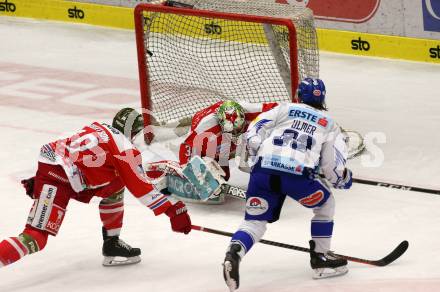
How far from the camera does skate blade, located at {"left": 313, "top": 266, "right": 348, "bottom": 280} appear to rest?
6.05 meters

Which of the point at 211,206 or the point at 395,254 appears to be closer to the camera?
the point at 395,254

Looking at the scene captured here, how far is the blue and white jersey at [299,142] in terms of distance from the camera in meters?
5.87

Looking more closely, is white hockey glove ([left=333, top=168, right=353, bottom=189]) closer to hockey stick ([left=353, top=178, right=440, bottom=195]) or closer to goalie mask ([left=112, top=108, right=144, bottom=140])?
hockey stick ([left=353, top=178, right=440, bottom=195])

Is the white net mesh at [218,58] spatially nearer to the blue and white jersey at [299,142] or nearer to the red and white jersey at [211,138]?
the red and white jersey at [211,138]

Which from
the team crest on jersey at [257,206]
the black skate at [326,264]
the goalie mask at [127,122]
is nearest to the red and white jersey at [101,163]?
the team crest on jersey at [257,206]

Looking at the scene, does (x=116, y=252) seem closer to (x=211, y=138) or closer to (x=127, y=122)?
(x=127, y=122)

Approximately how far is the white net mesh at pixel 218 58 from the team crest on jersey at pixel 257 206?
2254 mm

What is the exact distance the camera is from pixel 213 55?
9.78 meters

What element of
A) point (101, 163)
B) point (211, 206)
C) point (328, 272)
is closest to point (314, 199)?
point (328, 272)

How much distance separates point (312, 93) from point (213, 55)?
379 cm

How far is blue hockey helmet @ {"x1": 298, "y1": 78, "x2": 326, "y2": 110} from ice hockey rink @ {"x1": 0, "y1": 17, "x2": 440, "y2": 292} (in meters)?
0.95

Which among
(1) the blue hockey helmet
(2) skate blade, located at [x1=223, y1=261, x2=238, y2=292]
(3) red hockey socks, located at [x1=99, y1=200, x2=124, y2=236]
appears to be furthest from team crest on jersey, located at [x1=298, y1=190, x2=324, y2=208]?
(3) red hockey socks, located at [x1=99, y1=200, x2=124, y2=236]

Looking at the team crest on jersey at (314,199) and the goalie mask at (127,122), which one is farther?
the goalie mask at (127,122)

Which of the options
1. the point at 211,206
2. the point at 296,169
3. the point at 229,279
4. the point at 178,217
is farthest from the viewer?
the point at 211,206
